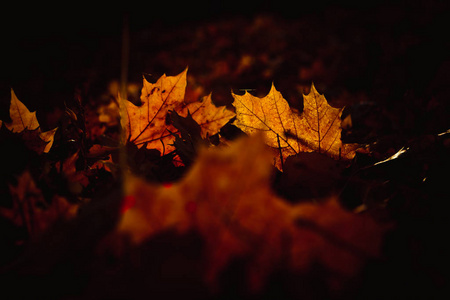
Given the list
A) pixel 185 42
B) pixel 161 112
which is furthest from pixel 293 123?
pixel 185 42

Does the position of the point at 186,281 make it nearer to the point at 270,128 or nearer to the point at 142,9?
the point at 270,128

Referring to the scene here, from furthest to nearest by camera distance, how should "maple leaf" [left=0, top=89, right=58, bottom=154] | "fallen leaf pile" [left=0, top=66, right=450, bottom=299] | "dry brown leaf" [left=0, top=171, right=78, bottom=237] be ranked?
1. "maple leaf" [left=0, top=89, right=58, bottom=154]
2. "dry brown leaf" [left=0, top=171, right=78, bottom=237]
3. "fallen leaf pile" [left=0, top=66, right=450, bottom=299]

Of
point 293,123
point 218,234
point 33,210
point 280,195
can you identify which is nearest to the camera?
point 218,234

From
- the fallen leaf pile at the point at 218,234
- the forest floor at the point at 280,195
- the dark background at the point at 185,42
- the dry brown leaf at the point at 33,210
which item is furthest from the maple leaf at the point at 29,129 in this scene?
the dark background at the point at 185,42

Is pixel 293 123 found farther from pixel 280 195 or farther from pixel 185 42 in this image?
pixel 185 42

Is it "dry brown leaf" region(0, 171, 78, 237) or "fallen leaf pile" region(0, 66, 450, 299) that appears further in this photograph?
A: "dry brown leaf" region(0, 171, 78, 237)

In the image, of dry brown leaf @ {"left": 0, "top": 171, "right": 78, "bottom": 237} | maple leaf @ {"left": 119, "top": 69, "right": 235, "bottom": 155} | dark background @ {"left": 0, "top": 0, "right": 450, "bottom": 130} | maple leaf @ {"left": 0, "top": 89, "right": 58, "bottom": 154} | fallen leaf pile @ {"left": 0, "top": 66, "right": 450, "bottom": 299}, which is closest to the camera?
fallen leaf pile @ {"left": 0, "top": 66, "right": 450, "bottom": 299}

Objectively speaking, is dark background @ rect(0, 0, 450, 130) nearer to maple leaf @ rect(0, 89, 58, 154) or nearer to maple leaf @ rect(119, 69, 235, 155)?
maple leaf @ rect(0, 89, 58, 154)

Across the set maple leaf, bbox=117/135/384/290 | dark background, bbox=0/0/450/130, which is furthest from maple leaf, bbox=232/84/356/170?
dark background, bbox=0/0/450/130
